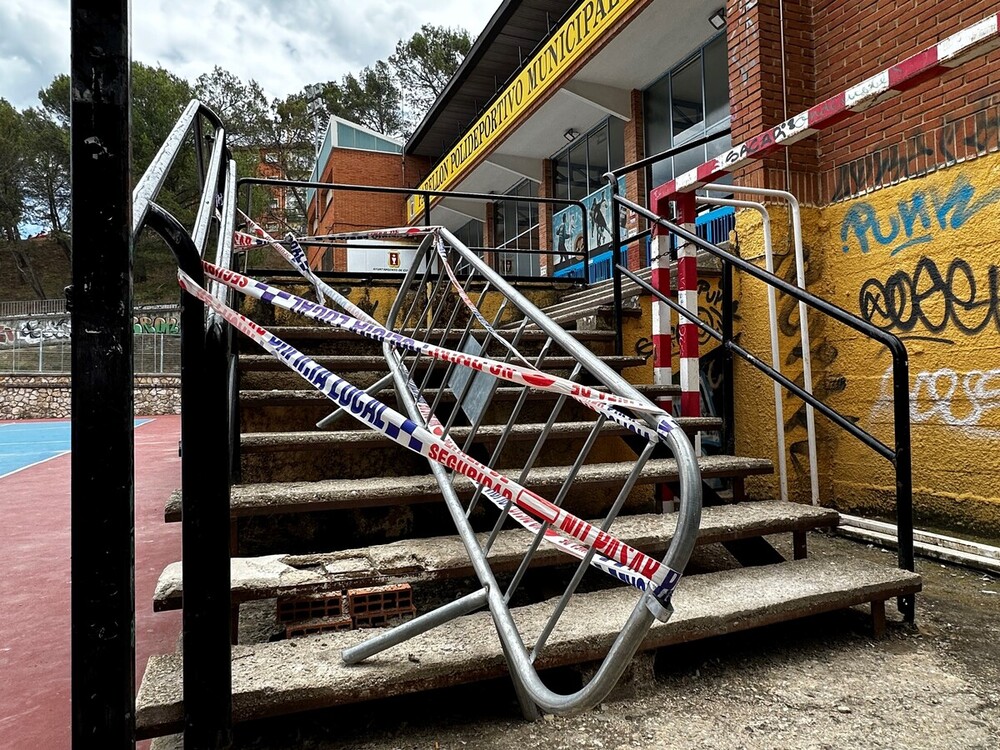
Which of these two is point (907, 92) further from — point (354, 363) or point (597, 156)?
point (597, 156)

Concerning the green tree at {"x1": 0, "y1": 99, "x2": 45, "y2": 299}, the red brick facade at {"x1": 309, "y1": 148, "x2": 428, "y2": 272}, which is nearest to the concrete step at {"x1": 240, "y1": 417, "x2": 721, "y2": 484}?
the red brick facade at {"x1": 309, "y1": 148, "x2": 428, "y2": 272}

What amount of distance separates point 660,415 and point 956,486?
308cm

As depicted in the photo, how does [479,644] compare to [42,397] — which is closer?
[479,644]

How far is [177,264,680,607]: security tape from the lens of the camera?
1.09 metres

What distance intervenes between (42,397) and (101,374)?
2502cm

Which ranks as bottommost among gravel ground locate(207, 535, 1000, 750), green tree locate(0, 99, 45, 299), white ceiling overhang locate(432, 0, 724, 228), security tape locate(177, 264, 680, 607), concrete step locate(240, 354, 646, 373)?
gravel ground locate(207, 535, 1000, 750)

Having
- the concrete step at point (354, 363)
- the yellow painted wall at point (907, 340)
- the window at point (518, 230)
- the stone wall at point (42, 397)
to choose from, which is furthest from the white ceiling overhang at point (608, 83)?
the stone wall at point (42, 397)

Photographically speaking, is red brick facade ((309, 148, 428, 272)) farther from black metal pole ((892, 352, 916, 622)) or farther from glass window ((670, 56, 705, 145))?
black metal pole ((892, 352, 916, 622))

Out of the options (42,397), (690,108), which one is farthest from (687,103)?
(42,397)

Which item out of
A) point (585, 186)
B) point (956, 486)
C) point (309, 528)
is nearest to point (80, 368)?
point (309, 528)

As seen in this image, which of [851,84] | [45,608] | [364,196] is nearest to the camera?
[45,608]

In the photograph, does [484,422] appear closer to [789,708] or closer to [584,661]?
[584,661]

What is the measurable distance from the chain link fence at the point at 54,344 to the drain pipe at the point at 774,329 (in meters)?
18.1

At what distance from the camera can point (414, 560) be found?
207 cm
